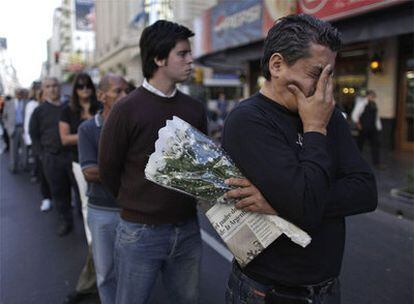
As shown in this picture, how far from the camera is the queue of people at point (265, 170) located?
133 cm

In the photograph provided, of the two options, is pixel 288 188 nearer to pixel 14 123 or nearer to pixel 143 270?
pixel 143 270

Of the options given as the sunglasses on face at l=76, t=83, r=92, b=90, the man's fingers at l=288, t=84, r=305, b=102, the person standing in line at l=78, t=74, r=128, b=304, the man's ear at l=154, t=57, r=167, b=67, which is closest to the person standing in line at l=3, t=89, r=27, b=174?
the sunglasses on face at l=76, t=83, r=92, b=90

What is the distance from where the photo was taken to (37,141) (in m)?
6.07

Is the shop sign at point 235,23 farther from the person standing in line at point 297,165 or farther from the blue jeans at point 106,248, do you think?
the person standing in line at point 297,165

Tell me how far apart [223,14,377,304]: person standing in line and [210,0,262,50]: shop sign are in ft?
35.6

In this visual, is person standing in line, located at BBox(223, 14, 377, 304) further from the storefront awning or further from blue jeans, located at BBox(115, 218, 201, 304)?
the storefront awning

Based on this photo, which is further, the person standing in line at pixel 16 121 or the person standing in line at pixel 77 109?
the person standing in line at pixel 16 121

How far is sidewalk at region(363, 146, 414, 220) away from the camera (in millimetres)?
6180

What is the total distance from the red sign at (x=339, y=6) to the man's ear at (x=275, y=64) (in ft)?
24.6

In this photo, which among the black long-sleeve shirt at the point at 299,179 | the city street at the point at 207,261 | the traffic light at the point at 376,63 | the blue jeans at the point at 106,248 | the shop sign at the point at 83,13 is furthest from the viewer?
the shop sign at the point at 83,13

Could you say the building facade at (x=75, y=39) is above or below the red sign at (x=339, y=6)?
above

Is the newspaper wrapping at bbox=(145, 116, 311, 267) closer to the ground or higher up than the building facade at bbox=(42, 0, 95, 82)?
closer to the ground

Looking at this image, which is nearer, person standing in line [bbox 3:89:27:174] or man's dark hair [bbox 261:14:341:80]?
man's dark hair [bbox 261:14:341:80]

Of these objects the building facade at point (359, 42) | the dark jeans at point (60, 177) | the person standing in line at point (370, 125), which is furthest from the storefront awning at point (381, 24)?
the dark jeans at point (60, 177)
